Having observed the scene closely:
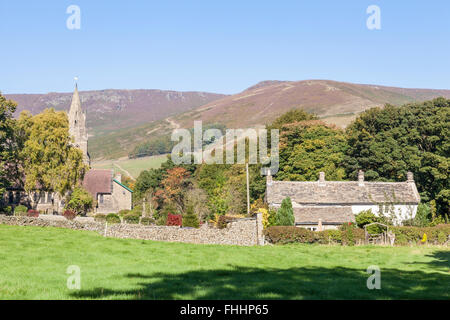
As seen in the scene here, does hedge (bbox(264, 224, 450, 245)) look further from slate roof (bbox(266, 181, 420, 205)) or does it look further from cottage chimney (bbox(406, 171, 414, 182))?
cottage chimney (bbox(406, 171, 414, 182))

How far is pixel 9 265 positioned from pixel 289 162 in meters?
51.3

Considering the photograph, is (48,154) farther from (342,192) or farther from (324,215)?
(342,192)

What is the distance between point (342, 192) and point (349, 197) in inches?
42.7

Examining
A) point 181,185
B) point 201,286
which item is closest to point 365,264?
point 201,286

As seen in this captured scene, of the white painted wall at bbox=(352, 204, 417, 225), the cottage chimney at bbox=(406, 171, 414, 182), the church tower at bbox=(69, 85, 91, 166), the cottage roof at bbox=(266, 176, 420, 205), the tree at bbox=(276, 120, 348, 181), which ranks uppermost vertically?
the church tower at bbox=(69, 85, 91, 166)

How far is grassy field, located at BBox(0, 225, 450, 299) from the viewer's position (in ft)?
45.2

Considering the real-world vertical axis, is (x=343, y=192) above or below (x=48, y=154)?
below

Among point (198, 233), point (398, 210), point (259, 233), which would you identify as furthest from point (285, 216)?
point (398, 210)

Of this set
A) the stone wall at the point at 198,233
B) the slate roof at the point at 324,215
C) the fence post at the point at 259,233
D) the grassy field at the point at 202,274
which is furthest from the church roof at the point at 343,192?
the grassy field at the point at 202,274

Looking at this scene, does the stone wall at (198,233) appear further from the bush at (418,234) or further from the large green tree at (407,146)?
the large green tree at (407,146)

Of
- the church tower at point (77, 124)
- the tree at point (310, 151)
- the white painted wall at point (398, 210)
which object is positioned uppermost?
the church tower at point (77, 124)

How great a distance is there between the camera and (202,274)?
17406 millimetres

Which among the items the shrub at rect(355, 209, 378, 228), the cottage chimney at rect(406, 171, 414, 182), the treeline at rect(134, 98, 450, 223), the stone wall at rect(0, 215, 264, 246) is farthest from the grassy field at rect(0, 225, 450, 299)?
the cottage chimney at rect(406, 171, 414, 182)

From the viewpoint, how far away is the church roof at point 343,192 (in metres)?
55.5
